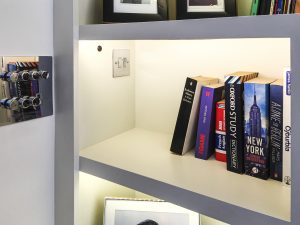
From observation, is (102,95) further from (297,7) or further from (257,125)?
(297,7)

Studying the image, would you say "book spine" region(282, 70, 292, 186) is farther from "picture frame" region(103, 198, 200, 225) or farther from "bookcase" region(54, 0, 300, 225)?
"picture frame" region(103, 198, 200, 225)

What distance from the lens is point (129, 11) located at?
941mm

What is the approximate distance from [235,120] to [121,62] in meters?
0.52

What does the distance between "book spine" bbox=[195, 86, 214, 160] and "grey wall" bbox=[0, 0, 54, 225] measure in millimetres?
457

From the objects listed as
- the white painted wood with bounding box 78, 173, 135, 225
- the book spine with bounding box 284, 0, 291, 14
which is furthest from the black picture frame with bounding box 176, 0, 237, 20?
the white painted wood with bounding box 78, 173, 135, 225

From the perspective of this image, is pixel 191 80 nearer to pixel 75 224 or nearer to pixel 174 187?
pixel 174 187

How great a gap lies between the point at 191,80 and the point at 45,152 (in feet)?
1.62

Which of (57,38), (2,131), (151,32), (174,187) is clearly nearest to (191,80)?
(151,32)

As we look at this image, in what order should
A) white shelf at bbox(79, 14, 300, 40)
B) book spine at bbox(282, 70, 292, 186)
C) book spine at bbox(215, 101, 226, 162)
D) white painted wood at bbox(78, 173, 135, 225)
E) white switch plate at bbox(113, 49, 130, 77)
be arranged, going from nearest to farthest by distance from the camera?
white shelf at bbox(79, 14, 300, 40), book spine at bbox(282, 70, 292, 186), book spine at bbox(215, 101, 226, 162), white painted wood at bbox(78, 173, 135, 225), white switch plate at bbox(113, 49, 130, 77)

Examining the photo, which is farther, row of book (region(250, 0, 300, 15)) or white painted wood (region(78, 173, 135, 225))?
white painted wood (region(78, 173, 135, 225))

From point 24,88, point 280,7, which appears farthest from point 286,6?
point 24,88

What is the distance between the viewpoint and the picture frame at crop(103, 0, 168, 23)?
94 cm

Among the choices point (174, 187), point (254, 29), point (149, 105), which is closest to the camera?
point (254, 29)

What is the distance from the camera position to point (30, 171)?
838 millimetres
